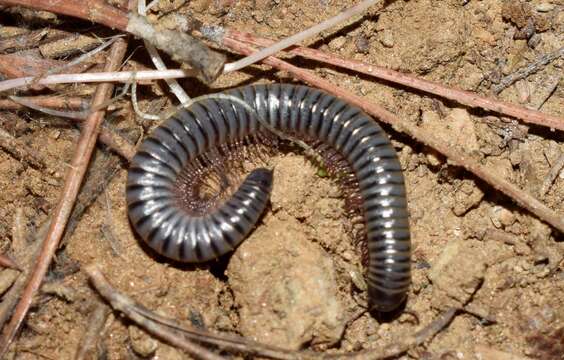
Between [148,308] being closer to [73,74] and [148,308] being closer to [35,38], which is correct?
[73,74]

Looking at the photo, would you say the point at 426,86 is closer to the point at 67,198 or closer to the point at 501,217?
the point at 501,217

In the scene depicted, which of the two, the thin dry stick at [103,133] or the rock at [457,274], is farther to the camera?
the thin dry stick at [103,133]

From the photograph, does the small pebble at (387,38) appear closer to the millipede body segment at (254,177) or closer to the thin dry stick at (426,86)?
the thin dry stick at (426,86)

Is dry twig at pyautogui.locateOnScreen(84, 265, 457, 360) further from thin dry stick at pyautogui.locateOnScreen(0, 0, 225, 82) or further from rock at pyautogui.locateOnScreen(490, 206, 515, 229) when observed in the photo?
thin dry stick at pyautogui.locateOnScreen(0, 0, 225, 82)

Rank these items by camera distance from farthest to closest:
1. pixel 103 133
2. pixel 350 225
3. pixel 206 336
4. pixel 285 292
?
pixel 350 225
pixel 103 133
pixel 285 292
pixel 206 336

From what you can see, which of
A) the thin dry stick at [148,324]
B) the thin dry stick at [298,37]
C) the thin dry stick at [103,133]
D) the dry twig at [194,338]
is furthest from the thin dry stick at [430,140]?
the thin dry stick at [148,324]

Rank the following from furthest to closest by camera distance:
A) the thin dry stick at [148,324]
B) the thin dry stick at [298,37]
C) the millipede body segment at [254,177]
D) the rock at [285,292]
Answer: the thin dry stick at [298,37], the millipede body segment at [254,177], the rock at [285,292], the thin dry stick at [148,324]

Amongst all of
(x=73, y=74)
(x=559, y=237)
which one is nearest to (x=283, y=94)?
(x=73, y=74)

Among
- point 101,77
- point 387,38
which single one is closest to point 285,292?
point 101,77
